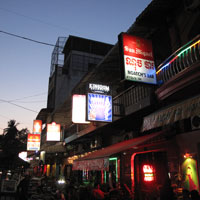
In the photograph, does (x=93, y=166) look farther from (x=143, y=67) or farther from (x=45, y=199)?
(x=45, y=199)

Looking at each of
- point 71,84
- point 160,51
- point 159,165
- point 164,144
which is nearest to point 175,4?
point 160,51

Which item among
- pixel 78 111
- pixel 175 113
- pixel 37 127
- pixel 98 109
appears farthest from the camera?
pixel 37 127

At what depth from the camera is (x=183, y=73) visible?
5.91 m

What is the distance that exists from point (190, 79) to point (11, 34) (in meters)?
9.22

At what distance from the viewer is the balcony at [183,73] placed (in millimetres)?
5725

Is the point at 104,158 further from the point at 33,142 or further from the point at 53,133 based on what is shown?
the point at 33,142

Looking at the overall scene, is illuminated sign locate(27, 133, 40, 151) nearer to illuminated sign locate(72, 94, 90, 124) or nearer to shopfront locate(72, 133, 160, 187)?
shopfront locate(72, 133, 160, 187)

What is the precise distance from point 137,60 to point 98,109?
3.79m

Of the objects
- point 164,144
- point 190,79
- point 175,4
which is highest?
point 175,4

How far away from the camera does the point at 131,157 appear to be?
11.2 metres

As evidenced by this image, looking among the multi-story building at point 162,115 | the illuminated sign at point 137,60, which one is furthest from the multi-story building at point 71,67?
the illuminated sign at point 137,60

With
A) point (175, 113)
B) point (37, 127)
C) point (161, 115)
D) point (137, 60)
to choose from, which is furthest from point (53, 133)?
point (175, 113)

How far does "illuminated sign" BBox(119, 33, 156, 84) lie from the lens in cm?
783

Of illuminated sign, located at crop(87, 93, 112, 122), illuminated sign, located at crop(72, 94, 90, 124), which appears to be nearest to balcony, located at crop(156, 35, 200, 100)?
illuminated sign, located at crop(87, 93, 112, 122)
